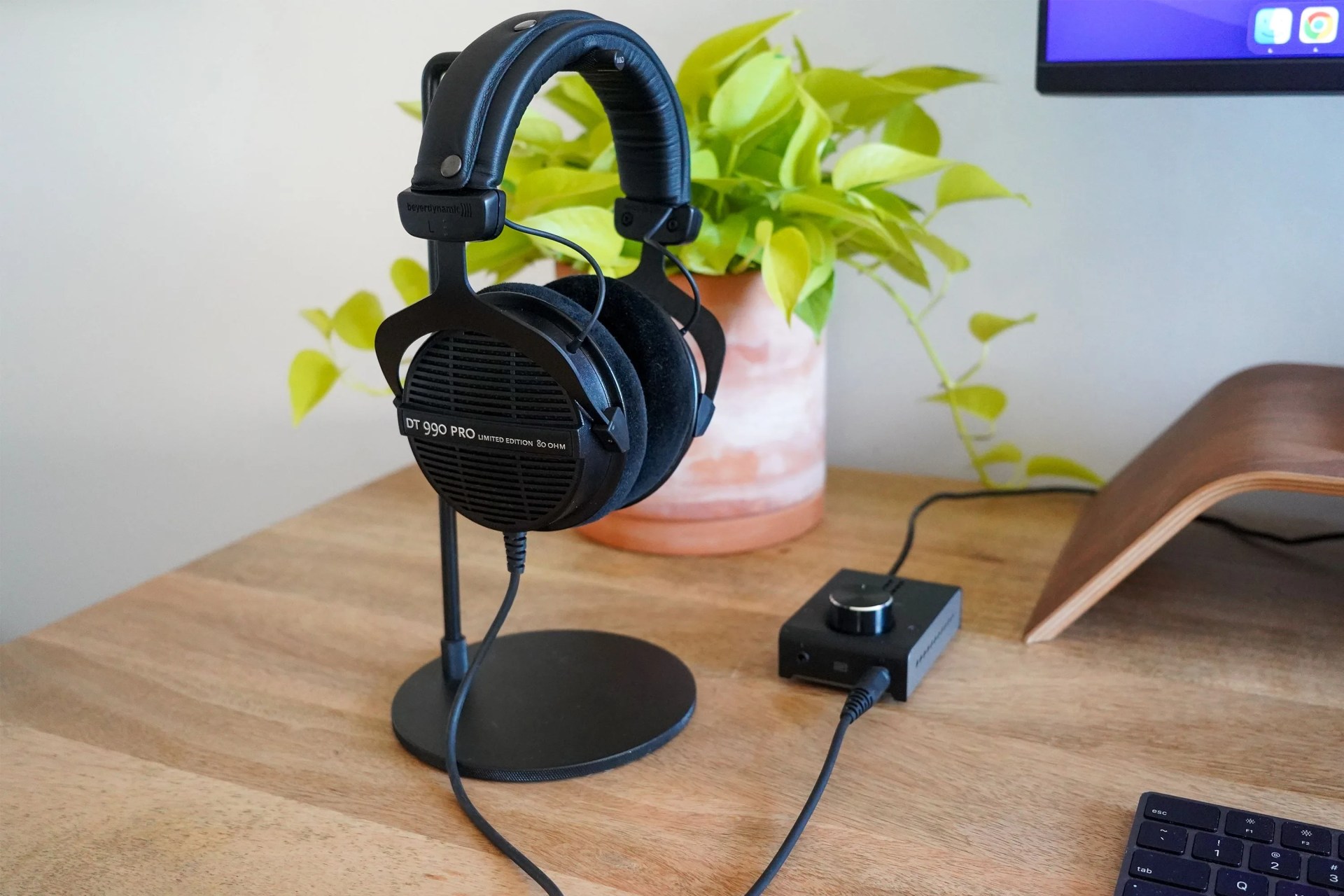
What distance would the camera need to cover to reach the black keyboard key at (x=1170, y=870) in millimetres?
402

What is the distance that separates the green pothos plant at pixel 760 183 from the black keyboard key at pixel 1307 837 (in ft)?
1.11

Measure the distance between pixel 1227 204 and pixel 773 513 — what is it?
0.40 meters

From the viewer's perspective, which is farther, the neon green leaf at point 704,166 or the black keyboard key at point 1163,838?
the neon green leaf at point 704,166

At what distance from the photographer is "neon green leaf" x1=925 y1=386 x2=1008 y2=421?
0.83 m

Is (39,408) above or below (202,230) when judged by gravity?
below

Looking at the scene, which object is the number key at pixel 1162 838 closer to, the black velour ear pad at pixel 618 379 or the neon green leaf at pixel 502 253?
the black velour ear pad at pixel 618 379

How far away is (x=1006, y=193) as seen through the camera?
26.5 inches

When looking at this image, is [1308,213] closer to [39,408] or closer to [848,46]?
[848,46]

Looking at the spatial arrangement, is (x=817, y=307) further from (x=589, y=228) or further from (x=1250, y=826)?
(x=1250, y=826)

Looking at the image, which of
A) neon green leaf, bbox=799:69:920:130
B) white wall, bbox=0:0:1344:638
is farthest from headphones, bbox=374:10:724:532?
white wall, bbox=0:0:1344:638

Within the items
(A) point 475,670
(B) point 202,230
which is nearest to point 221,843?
(A) point 475,670

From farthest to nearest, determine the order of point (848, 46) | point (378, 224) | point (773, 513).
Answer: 1. point (378, 224)
2. point (848, 46)
3. point (773, 513)

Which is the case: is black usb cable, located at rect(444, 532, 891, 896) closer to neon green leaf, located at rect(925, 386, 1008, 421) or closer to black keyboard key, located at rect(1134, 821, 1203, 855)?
black keyboard key, located at rect(1134, 821, 1203, 855)

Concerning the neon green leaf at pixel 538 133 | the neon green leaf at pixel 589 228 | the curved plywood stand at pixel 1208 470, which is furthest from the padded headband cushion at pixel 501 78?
the curved plywood stand at pixel 1208 470
